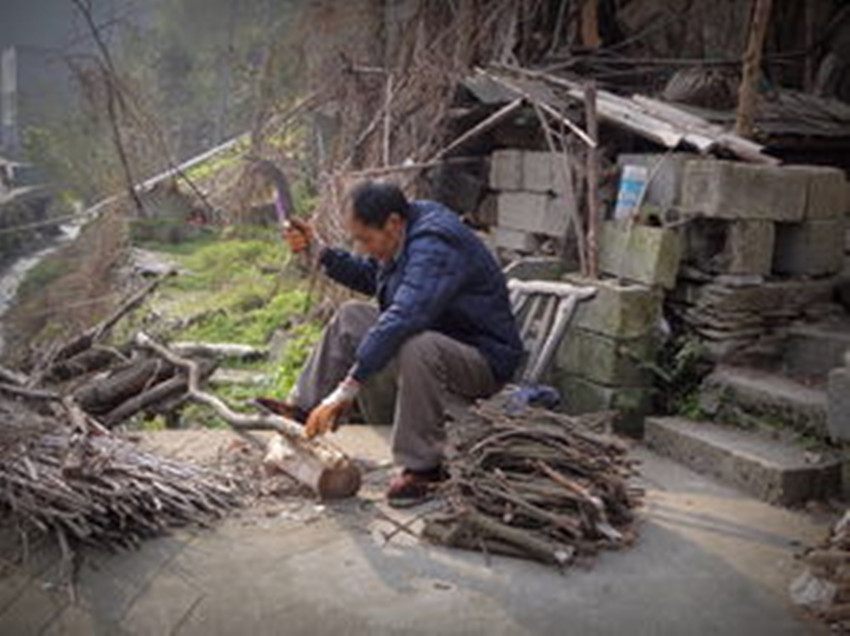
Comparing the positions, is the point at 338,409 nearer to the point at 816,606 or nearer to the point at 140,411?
the point at 816,606

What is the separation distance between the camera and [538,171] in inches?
287

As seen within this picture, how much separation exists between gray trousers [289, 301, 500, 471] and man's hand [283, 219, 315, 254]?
447 millimetres

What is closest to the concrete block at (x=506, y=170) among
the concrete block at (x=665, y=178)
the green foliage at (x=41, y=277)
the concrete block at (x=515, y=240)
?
the concrete block at (x=515, y=240)

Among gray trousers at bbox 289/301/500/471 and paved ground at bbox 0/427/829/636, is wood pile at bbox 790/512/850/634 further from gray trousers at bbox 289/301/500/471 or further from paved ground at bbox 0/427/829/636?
gray trousers at bbox 289/301/500/471

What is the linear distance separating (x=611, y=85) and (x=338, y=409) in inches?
227

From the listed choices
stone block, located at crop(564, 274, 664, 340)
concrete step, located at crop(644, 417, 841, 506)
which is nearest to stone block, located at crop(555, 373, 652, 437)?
concrete step, located at crop(644, 417, 841, 506)

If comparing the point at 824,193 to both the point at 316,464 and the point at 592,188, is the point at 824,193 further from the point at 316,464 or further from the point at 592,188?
the point at 316,464

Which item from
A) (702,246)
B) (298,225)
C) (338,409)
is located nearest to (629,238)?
(702,246)

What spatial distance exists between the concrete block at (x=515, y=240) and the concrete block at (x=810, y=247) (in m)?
2.36

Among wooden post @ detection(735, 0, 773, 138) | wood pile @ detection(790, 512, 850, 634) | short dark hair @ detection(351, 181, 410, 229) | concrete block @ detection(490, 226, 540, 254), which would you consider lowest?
wood pile @ detection(790, 512, 850, 634)

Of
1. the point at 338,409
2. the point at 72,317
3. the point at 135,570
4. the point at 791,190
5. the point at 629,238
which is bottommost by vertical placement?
the point at 72,317

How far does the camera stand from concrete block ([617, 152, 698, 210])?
18.4ft

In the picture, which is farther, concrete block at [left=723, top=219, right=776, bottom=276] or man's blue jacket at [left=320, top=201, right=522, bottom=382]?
concrete block at [left=723, top=219, right=776, bottom=276]

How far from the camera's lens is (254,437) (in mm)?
4957
